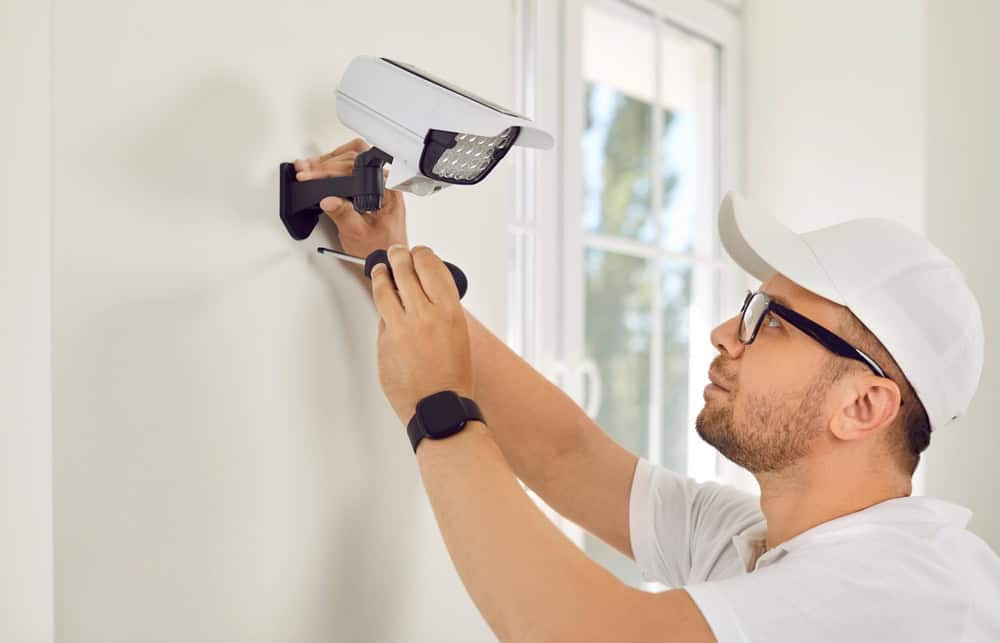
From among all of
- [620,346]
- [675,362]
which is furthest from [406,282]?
[675,362]

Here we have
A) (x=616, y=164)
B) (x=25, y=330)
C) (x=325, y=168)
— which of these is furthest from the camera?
(x=616, y=164)

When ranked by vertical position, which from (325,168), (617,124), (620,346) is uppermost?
(617,124)

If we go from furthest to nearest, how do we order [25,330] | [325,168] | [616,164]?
[616,164] → [325,168] → [25,330]

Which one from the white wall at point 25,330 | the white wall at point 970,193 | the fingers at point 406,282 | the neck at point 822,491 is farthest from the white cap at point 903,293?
the white wall at point 970,193

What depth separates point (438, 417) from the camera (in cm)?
95

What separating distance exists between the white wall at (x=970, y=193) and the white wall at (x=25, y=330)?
1.96 metres

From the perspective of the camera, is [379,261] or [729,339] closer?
[379,261]

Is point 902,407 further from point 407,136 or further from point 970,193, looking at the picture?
point 970,193

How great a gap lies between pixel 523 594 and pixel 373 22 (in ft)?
2.20

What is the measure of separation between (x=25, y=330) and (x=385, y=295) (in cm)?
35

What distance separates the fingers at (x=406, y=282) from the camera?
0.98 metres

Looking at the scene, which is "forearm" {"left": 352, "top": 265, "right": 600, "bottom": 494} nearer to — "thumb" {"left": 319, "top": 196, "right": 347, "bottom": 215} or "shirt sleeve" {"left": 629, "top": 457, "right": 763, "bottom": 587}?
"shirt sleeve" {"left": 629, "top": 457, "right": 763, "bottom": 587}

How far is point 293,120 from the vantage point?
1007 mm

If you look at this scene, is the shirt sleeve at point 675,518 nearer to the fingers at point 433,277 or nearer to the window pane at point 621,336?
the fingers at point 433,277
